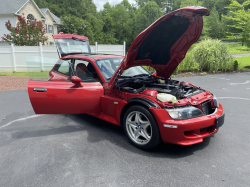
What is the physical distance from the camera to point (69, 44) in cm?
565

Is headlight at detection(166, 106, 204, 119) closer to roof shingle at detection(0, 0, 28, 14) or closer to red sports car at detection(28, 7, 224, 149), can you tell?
red sports car at detection(28, 7, 224, 149)

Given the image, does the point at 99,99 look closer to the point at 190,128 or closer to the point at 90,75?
the point at 90,75

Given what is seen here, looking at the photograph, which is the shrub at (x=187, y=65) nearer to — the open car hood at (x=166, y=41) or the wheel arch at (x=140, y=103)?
the open car hood at (x=166, y=41)

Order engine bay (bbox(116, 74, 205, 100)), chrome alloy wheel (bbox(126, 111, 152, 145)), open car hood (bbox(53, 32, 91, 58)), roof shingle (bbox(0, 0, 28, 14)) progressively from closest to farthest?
1. chrome alloy wheel (bbox(126, 111, 152, 145))
2. engine bay (bbox(116, 74, 205, 100))
3. open car hood (bbox(53, 32, 91, 58))
4. roof shingle (bbox(0, 0, 28, 14))

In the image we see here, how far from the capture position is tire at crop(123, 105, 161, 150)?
2836 millimetres

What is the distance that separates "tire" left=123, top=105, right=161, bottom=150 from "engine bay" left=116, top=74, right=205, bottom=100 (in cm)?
36

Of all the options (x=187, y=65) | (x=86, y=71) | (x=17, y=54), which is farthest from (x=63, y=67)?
(x=17, y=54)

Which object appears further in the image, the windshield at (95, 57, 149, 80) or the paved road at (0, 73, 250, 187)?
the windshield at (95, 57, 149, 80)

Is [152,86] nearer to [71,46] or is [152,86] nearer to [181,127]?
[181,127]

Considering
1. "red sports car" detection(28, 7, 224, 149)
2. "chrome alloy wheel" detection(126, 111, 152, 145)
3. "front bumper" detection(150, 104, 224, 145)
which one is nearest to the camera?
"front bumper" detection(150, 104, 224, 145)

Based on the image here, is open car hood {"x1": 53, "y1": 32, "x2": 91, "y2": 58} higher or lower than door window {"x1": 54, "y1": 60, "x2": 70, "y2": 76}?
higher

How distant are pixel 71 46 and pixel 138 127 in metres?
3.74

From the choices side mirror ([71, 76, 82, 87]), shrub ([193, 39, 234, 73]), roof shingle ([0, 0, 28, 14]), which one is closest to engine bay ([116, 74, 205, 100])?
side mirror ([71, 76, 82, 87])

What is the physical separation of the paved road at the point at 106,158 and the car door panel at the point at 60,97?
22.0 inches
